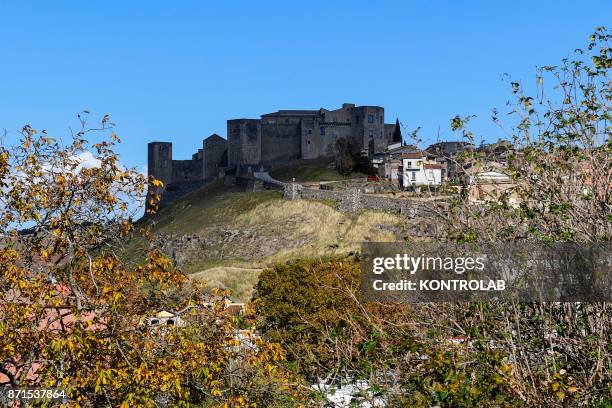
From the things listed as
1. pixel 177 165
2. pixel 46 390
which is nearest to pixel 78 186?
pixel 46 390

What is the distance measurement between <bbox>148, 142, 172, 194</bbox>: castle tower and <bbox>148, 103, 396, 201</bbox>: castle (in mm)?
3810

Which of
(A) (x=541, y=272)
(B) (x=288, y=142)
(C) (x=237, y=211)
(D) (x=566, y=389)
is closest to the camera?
(D) (x=566, y=389)

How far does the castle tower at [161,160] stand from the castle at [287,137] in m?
3.81

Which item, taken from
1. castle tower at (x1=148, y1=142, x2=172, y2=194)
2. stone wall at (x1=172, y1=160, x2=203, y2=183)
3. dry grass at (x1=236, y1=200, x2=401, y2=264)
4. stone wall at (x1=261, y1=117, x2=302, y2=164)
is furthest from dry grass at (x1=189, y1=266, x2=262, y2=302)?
castle tower at (x1=148, y1=142, x2=172, y2=194)

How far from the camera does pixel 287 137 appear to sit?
12575 cm

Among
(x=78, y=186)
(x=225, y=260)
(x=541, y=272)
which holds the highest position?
(x=78, y=186)

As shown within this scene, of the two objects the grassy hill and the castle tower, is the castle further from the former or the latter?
the castle tower

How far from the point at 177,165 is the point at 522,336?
122187 mm

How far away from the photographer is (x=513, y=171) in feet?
45.3

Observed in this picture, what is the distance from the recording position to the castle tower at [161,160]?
131750 millimetres

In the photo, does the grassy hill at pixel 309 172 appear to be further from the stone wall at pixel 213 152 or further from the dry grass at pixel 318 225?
the dry grass at pixel 318 225

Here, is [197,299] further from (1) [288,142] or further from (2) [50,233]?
(1) [288,142]

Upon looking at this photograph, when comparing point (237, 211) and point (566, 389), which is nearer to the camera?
point (566, 389)

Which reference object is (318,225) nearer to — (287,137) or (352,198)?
(352,198)
